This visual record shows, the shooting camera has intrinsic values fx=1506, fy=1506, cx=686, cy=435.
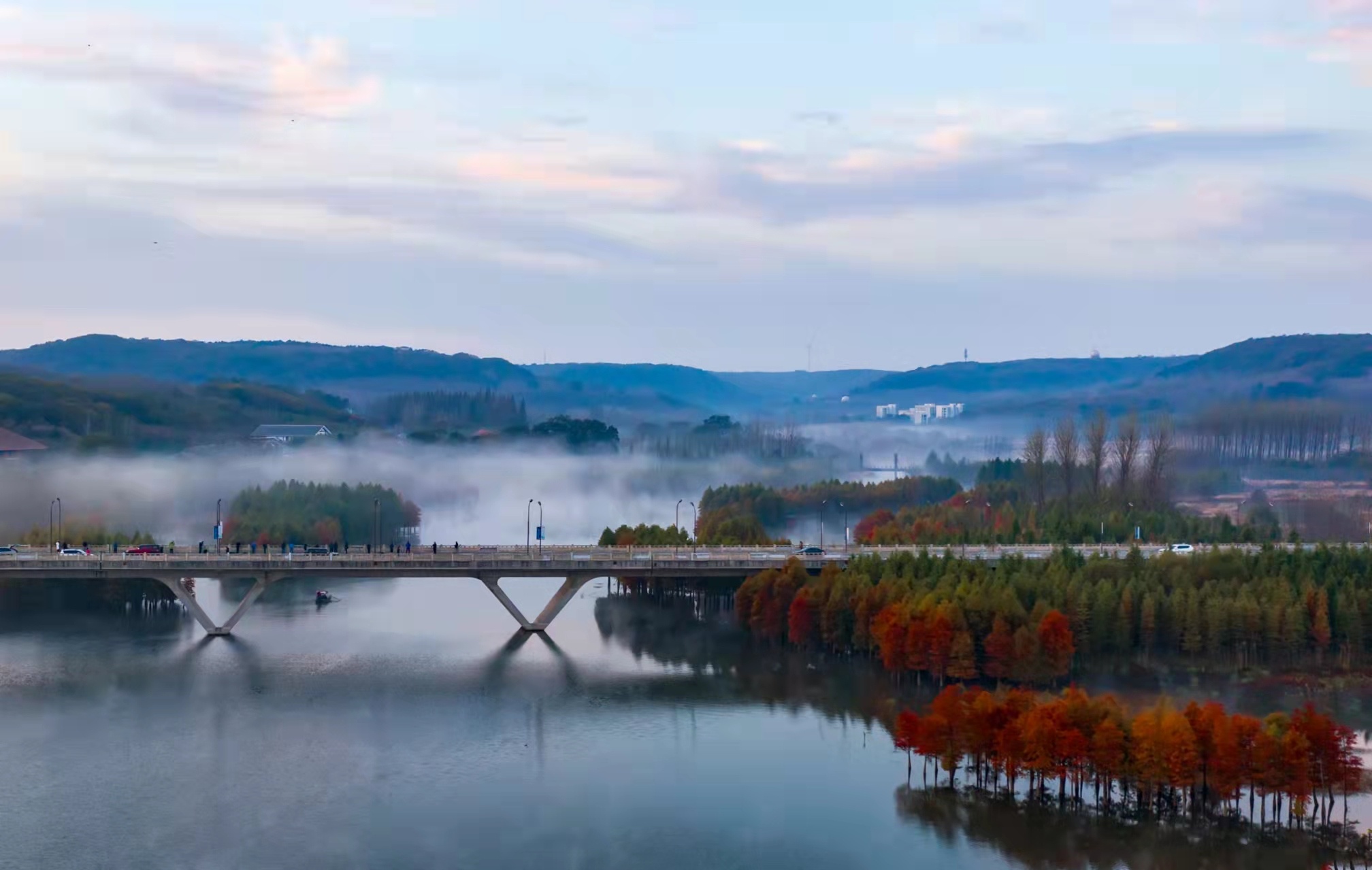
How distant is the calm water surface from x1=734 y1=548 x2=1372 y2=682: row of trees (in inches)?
172

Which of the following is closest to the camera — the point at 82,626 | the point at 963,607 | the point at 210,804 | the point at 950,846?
the point at 950,846

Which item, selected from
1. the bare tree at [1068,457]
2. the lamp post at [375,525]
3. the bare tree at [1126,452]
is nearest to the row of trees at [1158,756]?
the bare tree at [1068,457]

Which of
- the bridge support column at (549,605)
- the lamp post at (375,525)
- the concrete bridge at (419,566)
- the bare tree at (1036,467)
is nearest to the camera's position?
the concrete bridge at (419,566)

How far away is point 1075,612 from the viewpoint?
95062mm

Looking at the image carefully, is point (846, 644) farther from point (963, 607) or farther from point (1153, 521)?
point (1153, 521)

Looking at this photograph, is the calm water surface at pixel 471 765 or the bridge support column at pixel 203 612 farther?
the bridge support column at pixel 203 612

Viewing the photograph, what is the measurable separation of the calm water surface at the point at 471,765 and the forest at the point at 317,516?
43.4m

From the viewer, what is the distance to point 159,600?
12662 centimetres

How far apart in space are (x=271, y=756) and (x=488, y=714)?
13279 millimetres

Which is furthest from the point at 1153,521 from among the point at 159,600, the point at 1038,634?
the point at 159,600

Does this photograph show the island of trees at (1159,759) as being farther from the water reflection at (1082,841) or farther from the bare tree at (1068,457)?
the bare tree at (1068,457)

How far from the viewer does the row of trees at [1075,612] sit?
89.4 meters

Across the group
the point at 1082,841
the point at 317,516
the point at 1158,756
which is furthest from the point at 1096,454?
the point at 1082,841

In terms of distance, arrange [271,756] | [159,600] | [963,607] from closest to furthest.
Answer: [271,756] < [963,607] < [159,600]
